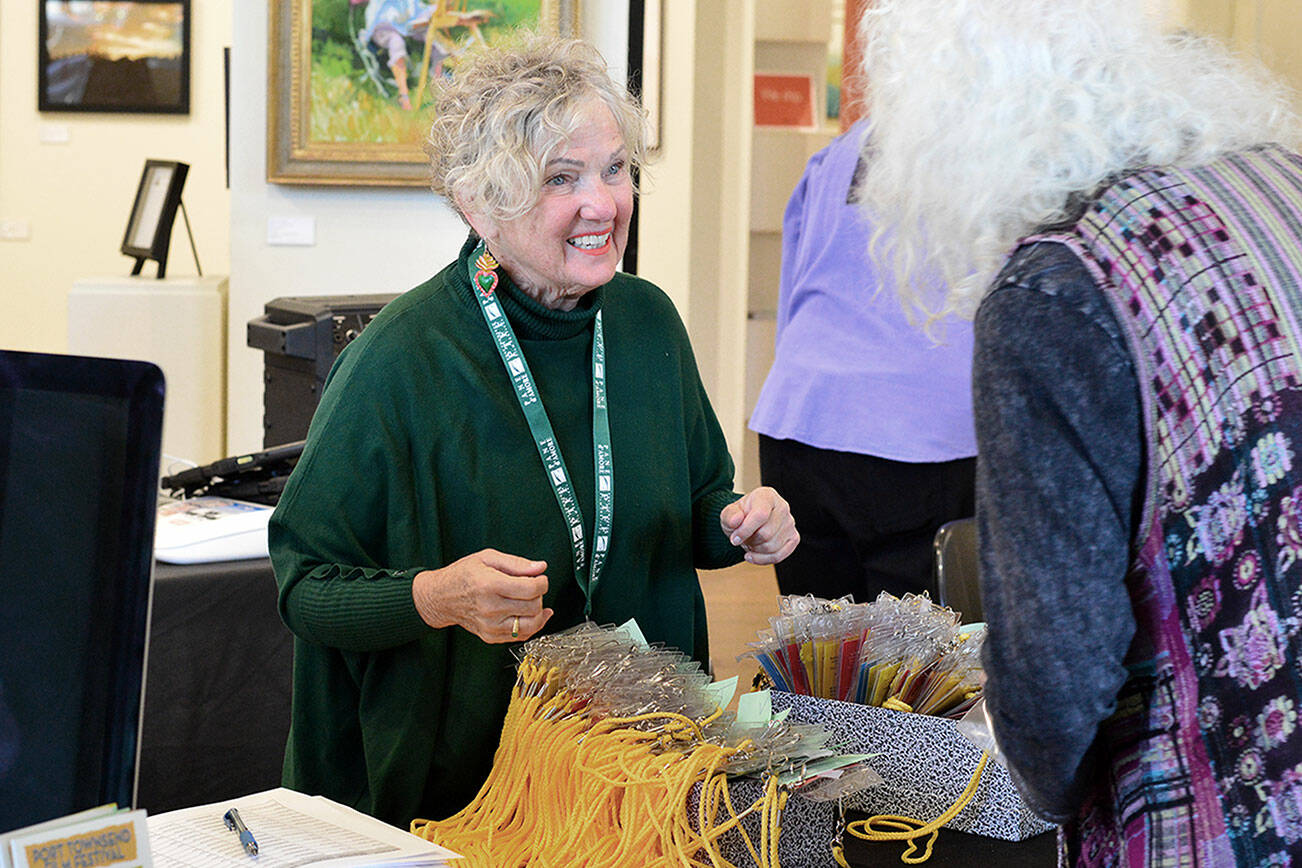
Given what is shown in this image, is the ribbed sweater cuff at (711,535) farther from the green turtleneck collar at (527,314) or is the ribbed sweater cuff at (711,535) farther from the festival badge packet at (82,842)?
the festival badge packet at (82,842)

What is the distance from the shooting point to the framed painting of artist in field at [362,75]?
5250 millimetres

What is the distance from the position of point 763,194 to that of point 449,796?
454cm

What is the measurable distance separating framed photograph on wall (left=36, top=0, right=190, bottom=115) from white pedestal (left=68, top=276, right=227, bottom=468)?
2985mm

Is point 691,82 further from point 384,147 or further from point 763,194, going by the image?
point 384,147

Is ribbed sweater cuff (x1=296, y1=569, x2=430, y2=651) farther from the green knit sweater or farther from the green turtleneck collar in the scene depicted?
the green turtleneck collar

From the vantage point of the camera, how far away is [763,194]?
584 centimetres

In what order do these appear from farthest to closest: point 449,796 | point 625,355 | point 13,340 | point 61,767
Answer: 1. point 13,340
2. point 625,355
3. point 449,796
4. point 61,767

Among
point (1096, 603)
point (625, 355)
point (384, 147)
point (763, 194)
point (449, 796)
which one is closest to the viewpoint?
point (1096, 603)

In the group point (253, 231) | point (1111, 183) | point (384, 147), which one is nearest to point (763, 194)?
point (384, 147)

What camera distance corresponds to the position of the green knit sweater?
1.51 metres

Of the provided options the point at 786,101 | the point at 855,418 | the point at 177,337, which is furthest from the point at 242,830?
the point at 786,101

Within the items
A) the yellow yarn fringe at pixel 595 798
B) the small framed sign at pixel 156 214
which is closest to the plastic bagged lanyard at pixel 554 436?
the yellow yarn fringe at pixel 595 798

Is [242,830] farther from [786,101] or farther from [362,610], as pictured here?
[786,101]

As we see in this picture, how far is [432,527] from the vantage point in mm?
1551
